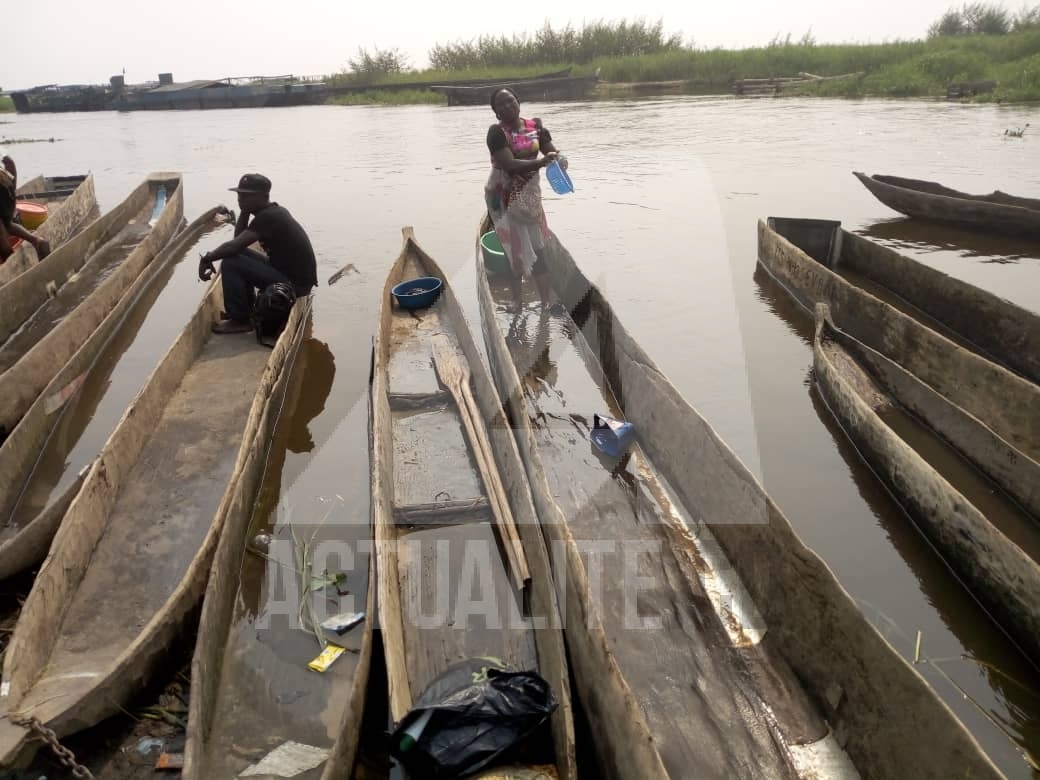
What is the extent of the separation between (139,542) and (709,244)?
7383 millimetres

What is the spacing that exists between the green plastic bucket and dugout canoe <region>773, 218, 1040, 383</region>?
3.03 meters

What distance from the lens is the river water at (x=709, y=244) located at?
10.7 feet

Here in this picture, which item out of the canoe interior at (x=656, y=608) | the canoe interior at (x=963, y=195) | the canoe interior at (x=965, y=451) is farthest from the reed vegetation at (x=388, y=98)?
the canoe interior at (x=965, y=451)

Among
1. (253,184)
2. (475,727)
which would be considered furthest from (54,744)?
(253,184)

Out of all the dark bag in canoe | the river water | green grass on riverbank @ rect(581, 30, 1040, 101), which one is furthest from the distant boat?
the dark bag in canoe

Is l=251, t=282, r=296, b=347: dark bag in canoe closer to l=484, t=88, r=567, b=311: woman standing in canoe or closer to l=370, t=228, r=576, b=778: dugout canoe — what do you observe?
l=370, t=228, r=576, b=778: dugout canoe

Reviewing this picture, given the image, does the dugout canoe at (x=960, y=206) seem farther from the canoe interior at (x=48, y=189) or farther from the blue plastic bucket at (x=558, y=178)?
the canoe interior at (x=48, y=189)

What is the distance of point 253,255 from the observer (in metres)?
5.62

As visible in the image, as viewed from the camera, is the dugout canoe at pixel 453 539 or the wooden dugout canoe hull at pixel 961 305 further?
the wooden dugout canoe hull at pixel 961 305

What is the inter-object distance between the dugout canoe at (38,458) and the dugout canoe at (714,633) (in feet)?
6.94

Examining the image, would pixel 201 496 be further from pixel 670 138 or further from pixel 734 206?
pixel 670 138

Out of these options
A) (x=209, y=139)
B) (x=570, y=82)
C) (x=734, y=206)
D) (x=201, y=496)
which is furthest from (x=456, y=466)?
(x=570, y=82)

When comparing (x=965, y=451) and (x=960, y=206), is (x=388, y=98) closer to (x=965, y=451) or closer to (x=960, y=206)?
(x=960, y=206)

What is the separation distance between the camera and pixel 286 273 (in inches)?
229
